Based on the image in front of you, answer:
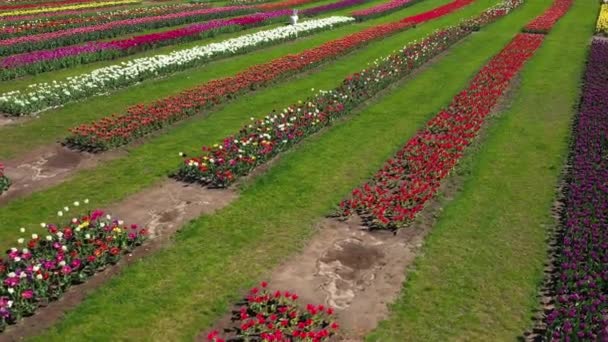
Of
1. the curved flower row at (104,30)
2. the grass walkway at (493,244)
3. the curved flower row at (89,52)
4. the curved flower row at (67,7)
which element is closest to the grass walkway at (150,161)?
the grass walkway at (493,244)

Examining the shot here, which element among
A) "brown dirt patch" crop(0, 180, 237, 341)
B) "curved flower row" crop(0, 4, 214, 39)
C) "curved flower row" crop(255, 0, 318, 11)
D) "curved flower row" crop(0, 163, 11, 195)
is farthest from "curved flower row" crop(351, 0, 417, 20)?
"curved flower row" crop(0, 163, 11, 195)

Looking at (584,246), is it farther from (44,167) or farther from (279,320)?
(44,167)

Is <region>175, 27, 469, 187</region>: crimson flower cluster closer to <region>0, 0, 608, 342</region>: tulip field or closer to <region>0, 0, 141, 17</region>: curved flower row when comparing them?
<region>0, 0, 608, 342</region>: tulip field

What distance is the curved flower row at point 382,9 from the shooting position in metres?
48.6

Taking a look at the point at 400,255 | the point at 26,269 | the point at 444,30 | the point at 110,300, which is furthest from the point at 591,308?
the point at 444,30

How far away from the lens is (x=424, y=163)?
17516 millimetres

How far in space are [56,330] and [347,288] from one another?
5.79 meters

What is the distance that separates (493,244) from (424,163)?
15.9ft

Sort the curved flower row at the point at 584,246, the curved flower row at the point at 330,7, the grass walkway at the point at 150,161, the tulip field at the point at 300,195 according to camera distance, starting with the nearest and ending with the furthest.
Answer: the curved flower row at the point at 584,246 → the tulip field at the point at 300,195 → the grass walkway at the point at 150,161 → the curved flower row at the point at 330,7

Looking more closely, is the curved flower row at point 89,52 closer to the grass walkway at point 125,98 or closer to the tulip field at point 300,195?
the tulip field at point 300,195

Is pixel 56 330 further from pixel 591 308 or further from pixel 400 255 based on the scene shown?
pixel 591 308

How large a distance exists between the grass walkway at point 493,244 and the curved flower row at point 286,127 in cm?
626

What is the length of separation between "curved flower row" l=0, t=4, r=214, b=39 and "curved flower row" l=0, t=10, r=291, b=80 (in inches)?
257

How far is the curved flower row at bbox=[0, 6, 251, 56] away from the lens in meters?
32.1
